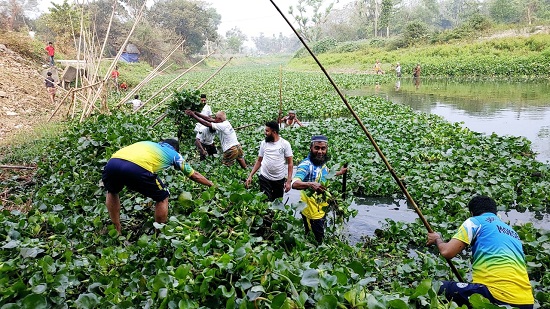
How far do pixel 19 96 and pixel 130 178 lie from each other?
13.6m

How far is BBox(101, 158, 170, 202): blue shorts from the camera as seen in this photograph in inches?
172

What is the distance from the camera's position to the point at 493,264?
10.3ft

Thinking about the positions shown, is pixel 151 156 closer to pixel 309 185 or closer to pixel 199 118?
pixel 309 185

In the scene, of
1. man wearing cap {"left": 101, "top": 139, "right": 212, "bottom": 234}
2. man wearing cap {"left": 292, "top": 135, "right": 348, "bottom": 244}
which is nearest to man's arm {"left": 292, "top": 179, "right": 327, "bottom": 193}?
man wearing cap {"left": 292, "top": 135, "right": 348, "bottom": 244}

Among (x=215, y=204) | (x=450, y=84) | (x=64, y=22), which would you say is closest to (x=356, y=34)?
(x=450, y=84)

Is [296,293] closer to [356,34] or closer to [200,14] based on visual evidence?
[200,14]

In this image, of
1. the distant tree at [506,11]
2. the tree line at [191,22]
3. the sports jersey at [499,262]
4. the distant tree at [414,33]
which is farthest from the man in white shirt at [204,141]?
the distant tree at [506,11]

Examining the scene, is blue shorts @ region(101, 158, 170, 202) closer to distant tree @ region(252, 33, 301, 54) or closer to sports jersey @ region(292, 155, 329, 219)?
sports jersey @ region(292, 155, 329, 219)

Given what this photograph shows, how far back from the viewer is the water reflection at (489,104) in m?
11.6

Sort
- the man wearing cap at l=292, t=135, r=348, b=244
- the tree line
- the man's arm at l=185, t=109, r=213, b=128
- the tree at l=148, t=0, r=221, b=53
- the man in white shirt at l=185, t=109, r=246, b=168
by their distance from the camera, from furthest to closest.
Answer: the tree at l=148, t=0, r=221, b=53, the tree line, the man's arm at l=185, t=109, r=213, b=128, the man in white shirt at l=185, t=109, r=246, b=168, the man wearing cap at l=292, t=135, r=348, b=244

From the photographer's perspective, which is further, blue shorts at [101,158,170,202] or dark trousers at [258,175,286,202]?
dark trousers at [258,175,286,202]

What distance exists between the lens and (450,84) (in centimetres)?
2505

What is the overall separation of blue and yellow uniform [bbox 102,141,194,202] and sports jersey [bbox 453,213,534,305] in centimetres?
308

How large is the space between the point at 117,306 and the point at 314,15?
208ft
